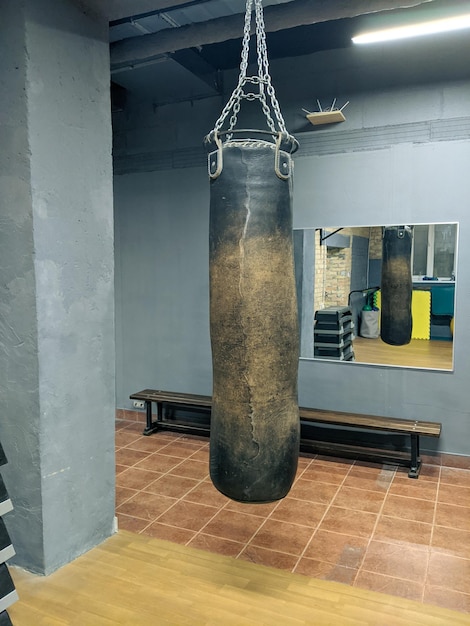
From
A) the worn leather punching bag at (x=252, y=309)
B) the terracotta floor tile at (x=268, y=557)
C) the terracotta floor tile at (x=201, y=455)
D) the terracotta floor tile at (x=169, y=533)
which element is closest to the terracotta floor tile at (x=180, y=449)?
the terracotta floor tile at (x=201, y=455)

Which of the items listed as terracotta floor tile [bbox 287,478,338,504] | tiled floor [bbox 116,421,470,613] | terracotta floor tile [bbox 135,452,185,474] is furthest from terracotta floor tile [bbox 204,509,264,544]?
terracotta floor tile [bbox 135,452,185,474]

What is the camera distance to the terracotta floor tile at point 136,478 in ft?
13.3

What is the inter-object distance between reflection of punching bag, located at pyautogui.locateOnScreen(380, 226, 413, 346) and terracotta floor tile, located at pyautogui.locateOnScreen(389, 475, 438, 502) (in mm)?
1148

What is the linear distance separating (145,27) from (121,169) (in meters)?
1.71

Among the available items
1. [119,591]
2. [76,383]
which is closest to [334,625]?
[119,591]

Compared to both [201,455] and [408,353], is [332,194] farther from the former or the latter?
[201,455]

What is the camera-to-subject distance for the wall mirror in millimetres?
4273

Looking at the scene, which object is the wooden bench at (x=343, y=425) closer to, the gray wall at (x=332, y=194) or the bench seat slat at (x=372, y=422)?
the bench seat slat at (x=372, y=422)

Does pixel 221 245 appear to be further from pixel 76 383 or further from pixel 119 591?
pixel 119 591

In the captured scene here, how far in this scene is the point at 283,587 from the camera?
104 inches

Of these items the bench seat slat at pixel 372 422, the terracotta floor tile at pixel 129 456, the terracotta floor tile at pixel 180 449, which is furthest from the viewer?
the terracotta floor tile at pixel 180 449

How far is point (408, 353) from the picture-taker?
14.6ft

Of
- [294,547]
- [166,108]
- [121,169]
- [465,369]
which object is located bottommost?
[294,547]

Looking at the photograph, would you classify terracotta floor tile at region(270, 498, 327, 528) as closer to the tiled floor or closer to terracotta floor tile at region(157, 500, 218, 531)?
the tiled floor
